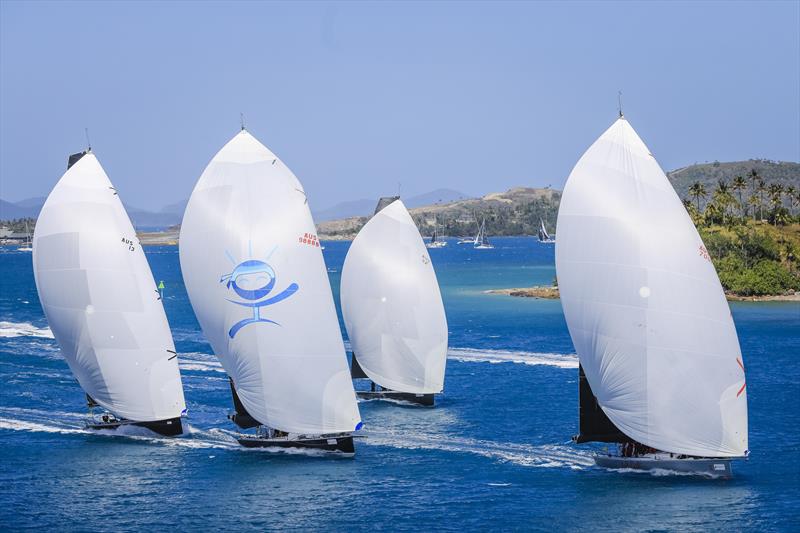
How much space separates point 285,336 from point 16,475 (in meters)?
13.6

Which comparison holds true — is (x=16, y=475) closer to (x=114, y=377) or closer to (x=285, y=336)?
(x=114, y=377)

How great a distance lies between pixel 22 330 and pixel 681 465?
241 feet

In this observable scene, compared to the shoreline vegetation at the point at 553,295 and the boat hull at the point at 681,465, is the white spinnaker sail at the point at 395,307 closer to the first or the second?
the boat hull at the point at 681,465

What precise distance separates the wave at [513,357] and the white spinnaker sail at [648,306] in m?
35.2

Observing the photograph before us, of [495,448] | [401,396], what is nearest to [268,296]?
[495,448]

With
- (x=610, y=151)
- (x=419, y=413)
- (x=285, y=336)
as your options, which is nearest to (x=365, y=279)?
(x=419, y=413)

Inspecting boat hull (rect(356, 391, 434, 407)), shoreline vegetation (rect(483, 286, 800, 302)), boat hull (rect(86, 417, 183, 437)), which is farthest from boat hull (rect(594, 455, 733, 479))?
shoreline vegetation (rect(483, 286, 800, 302))

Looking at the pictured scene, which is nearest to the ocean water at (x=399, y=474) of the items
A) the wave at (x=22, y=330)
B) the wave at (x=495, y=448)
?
the wave at (x=495, y=448)

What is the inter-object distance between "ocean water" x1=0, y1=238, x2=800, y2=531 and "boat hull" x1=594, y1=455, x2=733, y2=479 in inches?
17.2

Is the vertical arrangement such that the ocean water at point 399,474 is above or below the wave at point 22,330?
below

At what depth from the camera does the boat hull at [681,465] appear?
44.4m

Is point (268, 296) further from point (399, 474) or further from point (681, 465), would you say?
point (681, 465)

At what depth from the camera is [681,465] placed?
44.8 meters

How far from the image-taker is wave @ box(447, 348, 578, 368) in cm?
8138
